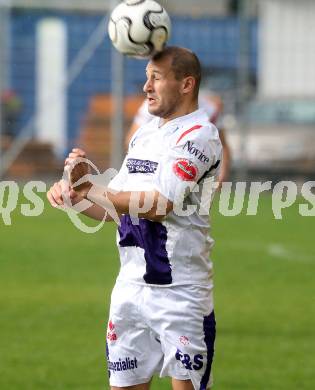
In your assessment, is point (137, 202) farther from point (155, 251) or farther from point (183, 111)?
point (183, 111)

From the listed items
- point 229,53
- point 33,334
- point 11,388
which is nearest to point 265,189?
point 229,53

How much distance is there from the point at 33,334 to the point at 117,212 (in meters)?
4.47

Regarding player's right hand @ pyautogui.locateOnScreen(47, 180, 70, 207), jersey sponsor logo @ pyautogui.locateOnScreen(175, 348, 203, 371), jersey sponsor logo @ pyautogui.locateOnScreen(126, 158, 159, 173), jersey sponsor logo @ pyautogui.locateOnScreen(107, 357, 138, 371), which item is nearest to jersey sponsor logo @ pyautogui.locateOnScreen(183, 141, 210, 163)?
jersey sponsor logo @ pyautogui.locateOnScreen(126, 158, 159, 173)

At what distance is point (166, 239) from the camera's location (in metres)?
5.70

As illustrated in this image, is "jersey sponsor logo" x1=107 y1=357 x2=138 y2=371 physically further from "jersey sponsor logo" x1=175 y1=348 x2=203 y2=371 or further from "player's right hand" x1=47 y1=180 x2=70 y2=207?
"player's right hand" x1=47 y1=180 x2=70 y2=207

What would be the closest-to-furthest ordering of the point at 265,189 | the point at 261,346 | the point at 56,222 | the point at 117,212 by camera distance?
1. the point at 117,212
2. the point at 261,346
3. the point at 56,222
4. the point at 265,189

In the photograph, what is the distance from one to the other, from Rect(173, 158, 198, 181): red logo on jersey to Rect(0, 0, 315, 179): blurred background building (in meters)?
19.2

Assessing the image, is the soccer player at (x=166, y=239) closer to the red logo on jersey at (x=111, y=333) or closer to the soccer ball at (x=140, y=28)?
the red logo on jersey at (x=111, y=333)

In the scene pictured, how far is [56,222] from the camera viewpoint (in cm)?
2080

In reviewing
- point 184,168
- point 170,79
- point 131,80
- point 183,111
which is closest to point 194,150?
point 184,168

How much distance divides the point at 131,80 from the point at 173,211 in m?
20.6

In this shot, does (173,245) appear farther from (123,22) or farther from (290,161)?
(290,161)

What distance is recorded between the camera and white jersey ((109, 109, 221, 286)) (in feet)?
18.4

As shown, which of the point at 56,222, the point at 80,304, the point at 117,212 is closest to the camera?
the point at 117,212
